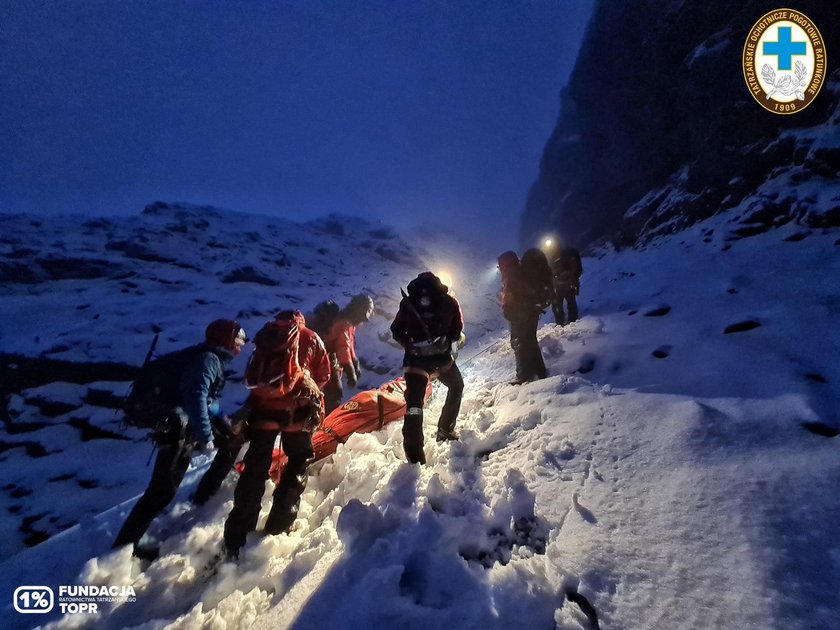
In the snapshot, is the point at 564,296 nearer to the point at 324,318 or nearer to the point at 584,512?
the point at 324,318

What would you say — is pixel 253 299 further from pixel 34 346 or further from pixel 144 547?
pixel 144 547

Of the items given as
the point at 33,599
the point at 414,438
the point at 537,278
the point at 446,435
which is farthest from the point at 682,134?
the point at 33,599

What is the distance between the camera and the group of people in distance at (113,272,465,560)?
3.24 metres

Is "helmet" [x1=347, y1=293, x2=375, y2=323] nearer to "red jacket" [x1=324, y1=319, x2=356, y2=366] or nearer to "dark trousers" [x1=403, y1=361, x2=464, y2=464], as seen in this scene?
"red jacket" [x1=324, y1=319, x2=356, y2=366]

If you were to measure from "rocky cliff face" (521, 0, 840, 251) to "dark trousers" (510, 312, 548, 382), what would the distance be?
9.93m

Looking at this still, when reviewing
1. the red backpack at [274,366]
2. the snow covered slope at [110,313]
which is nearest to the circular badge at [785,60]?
the red backpack at [274,366]

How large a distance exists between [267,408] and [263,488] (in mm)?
703

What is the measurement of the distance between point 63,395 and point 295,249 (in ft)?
104

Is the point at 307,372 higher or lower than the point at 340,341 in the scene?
lower

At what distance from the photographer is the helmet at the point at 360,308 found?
6762mm

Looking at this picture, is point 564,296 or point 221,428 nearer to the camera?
point 221,428

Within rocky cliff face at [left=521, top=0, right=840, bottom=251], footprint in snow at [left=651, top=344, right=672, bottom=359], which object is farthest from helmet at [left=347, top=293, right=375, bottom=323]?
rocky cliff face at [left=521, top=0, right=840, bottom=251]

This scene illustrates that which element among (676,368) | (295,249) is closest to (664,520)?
(676,368)

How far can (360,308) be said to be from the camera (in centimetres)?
681
